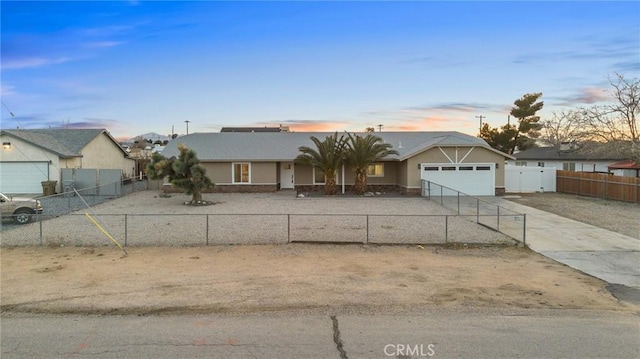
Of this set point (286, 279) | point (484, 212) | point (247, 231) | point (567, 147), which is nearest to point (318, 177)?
point (484, 212)

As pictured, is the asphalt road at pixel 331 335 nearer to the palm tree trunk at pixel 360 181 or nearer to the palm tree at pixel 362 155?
the palm tree at pixel 362 155

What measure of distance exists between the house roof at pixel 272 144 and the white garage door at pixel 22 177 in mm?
8844

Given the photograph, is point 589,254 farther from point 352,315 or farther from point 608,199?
point 608,199

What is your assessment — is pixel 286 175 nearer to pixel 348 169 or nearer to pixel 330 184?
pixel 348 169

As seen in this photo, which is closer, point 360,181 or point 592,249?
point 592,249

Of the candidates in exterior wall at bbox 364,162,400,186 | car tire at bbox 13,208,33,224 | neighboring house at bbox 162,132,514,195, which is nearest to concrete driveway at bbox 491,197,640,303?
neighboring house at bbox 162,132,514,195

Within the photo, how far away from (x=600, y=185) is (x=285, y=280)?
92.6 ft

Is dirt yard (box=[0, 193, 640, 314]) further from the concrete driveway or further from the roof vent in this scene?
the roof vent

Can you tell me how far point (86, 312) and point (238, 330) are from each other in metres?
3.20

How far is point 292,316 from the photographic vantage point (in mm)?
7758

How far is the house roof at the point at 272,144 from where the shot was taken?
3163 centimetres

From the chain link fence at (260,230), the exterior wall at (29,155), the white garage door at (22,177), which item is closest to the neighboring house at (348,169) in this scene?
the exterior wall at (29,155)

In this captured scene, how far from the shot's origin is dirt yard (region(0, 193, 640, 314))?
27.9ft

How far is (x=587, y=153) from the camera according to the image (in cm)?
3453
